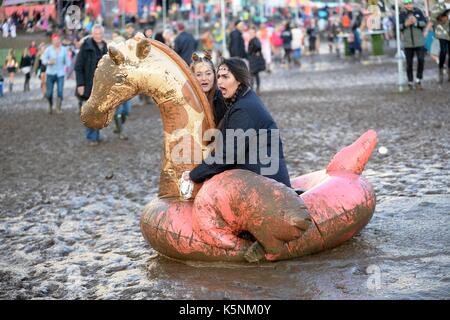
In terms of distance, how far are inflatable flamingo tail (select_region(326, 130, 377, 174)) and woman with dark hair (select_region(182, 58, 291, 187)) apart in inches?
22.4

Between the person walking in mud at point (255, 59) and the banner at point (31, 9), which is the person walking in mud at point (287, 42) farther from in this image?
the banner at point (31, 9)

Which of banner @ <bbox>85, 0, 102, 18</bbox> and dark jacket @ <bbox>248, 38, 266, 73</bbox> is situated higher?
banner @ <bbox>85, 0, 102, 18</bbox>

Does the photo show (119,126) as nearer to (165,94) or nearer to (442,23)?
(165,94)

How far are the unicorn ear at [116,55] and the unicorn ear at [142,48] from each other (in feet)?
0.39

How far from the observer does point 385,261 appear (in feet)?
15.3

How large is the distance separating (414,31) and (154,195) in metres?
9.67

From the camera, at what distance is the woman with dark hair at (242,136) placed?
472 centimetres

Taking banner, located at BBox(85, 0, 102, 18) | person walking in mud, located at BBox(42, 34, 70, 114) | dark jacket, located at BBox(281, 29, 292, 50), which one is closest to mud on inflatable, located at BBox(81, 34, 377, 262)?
person walking in mud, located at BBox(42, 34, 70, 114)

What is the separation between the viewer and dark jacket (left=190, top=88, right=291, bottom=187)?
15.5 ft

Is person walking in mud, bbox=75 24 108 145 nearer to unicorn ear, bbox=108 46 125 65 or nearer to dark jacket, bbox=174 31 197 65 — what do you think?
dark jacket, bbox=174 31 197 65

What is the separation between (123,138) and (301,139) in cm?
325

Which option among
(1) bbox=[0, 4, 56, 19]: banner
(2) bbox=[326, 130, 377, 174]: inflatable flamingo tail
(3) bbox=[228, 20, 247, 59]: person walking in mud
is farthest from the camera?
(3) bbox=[228, 20, 247, 59]: person walking in mud

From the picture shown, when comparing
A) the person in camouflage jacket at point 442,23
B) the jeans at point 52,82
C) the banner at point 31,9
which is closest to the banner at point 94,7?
the banner at point 31,9
